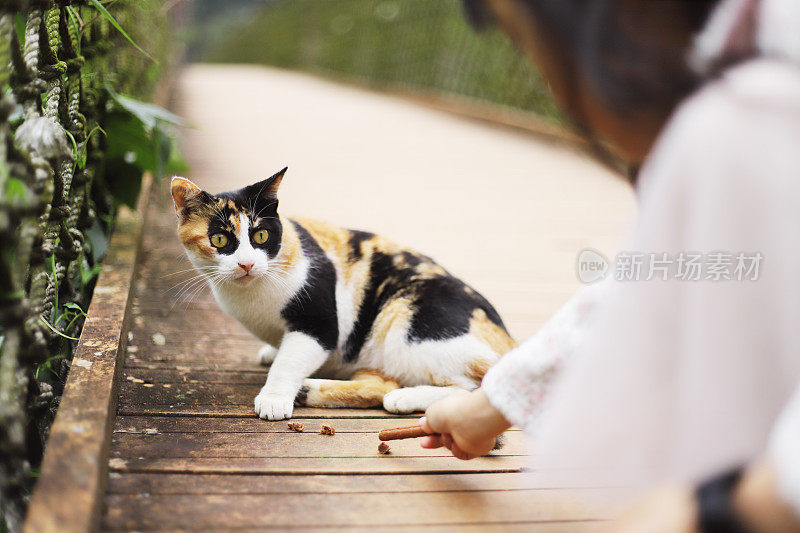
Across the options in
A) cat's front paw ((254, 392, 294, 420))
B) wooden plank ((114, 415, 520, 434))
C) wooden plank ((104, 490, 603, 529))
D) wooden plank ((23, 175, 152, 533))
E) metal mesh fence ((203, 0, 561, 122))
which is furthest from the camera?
metal mesh fence ((203, 0, 561, 122))

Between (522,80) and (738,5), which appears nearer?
(738,5)

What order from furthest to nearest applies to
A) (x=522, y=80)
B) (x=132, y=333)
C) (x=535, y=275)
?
(x=522, y=80) < (x=535, y=275) < (x=132, y=333)

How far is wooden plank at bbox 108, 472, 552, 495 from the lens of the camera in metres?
1.27

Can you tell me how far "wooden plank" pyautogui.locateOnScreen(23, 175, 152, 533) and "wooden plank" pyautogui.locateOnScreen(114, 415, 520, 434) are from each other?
59mm

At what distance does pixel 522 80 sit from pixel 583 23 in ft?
23.4

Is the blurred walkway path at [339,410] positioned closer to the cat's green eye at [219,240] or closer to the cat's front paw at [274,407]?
the cat's front paw at [274,407]

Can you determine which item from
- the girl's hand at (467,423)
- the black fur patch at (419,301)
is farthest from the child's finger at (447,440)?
the black fur patch at (419,301)

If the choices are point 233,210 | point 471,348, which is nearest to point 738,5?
point 471,348

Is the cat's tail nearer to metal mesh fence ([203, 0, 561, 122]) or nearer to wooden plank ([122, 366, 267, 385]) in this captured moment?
wooden plank ([122, 366, 267, 385])

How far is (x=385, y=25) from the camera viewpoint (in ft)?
38.6

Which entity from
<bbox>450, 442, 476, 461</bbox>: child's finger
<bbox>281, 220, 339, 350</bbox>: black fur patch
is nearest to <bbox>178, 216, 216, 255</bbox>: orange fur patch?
<bbox>281, 220, 339, 350</bbox>: black fur patch

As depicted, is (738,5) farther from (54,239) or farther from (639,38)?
(54,239)

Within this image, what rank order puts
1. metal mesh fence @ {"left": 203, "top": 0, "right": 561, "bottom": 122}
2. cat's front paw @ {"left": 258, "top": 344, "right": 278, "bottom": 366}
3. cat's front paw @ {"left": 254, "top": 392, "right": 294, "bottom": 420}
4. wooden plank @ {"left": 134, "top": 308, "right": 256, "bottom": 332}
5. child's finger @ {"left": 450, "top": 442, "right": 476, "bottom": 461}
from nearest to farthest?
child's finger @ {"left": 450, "top": 442, "right": 476, "bottom": 461}
cat's front paw @ {"left": 254, "top": 392, "right": 294, "bottom": 420}
cat's front paw @ {"left": 258, "top": 344, "right": 278, "bottom": 366}
wooden plank @ {"left": 134, "top": 308, "right": 256, "bottom": 332}
metal mesh fence @ {"left": 203, "top": 0, "right": 561, "bottom": 122}

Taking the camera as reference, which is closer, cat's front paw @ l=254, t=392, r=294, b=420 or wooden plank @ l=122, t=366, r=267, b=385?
cat's front paw @ l=254, t=392, r=294, b=420
